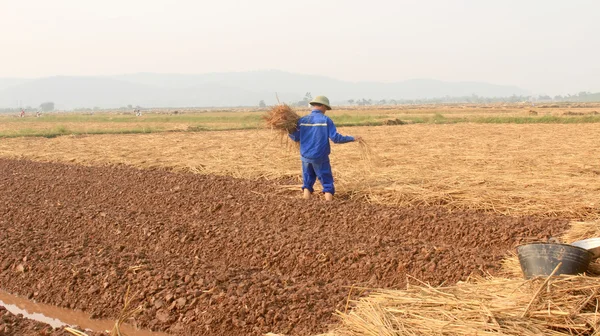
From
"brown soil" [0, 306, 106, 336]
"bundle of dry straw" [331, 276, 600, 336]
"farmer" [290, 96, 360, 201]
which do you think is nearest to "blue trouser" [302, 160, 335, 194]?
"farmer" [290, 96, 360, 201]

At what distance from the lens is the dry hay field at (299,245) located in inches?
152

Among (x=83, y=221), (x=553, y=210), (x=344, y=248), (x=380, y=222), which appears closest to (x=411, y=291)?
(x=344, y=248)

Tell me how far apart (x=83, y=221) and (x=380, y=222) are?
3.73 meters

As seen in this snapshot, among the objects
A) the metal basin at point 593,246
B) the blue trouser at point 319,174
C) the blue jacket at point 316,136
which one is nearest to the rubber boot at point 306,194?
the blue trouser at point 319,174

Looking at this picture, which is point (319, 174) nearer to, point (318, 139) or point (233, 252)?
point (318, 139)

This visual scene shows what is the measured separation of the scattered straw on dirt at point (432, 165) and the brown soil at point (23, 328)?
4.58 meters

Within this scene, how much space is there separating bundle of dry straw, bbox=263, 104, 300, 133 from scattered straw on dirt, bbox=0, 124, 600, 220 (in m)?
0.37

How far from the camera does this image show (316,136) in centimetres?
796

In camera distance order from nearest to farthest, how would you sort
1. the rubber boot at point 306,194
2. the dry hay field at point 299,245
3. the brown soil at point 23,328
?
the dry hay field at point 299,245
the brown soil at point 23,328
the rubber boot at point 306,194

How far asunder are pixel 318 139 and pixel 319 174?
0.53 meters

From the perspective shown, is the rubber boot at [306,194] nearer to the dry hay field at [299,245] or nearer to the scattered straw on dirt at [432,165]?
the dry hay field at [299,245]

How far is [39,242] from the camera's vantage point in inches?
272

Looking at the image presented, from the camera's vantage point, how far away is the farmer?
794 cm

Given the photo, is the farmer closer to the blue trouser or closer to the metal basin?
the blue trouser
